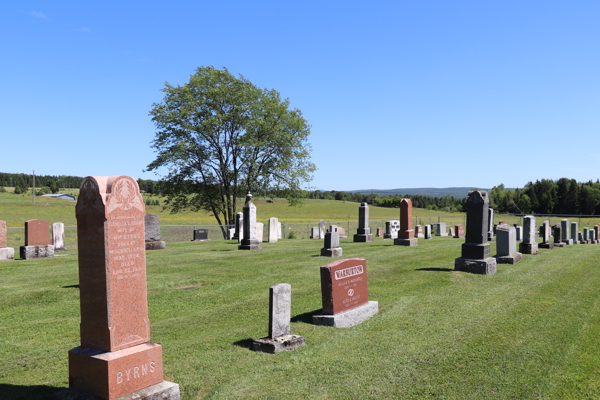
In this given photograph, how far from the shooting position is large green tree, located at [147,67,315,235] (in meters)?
33.5

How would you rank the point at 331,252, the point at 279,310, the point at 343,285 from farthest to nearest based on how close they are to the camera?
the point at 331,252 < the point at 343,285 < the point at 279,310

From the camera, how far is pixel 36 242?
1786 centimetres

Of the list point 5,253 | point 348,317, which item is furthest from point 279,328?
point 5,253

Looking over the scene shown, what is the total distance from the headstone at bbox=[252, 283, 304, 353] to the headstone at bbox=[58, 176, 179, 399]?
6.46 feet

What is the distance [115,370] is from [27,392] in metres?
1.54

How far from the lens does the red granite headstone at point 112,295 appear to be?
466 cm

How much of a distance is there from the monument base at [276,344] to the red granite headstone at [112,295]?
6.52ft

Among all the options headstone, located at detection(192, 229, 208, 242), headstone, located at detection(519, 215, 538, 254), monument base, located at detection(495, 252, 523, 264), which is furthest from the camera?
headstone, located at detection(192, 229, 208, 242)

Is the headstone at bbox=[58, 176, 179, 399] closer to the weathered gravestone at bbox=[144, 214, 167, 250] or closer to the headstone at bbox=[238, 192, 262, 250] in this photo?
the headstone at bbox=[238, 192, 262, 250]

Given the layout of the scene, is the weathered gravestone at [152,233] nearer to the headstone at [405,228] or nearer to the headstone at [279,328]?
the headstone at [405,228]

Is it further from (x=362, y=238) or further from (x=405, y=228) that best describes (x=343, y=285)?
(x=362, y=238)

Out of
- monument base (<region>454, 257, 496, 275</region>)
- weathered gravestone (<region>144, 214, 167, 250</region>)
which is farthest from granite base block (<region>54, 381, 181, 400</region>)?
weathered gravestone (<region>144, 214, 167, 250</region>)

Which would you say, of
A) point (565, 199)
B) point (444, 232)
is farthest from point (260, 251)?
point (565, 199)

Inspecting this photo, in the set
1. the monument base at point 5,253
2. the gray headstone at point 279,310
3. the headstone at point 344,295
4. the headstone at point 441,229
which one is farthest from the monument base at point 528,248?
the monument base at point 5,253
